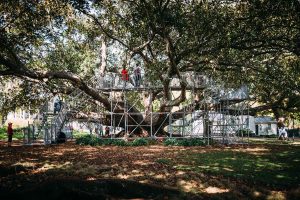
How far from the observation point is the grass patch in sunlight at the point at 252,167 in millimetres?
12055

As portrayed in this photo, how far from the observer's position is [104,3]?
19438mm

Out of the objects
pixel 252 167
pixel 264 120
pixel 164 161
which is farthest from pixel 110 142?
pixel 264 120

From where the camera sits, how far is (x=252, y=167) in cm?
1390

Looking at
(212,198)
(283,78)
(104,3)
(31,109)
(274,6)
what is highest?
(104,3)

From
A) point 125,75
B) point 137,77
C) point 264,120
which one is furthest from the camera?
point 264,120

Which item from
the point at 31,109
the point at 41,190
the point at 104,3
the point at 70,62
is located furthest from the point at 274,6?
the point at 31,109

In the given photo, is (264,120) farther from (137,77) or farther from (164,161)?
(164,161)

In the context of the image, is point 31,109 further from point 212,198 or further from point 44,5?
point 212,198

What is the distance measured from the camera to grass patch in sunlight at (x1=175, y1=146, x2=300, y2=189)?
12055 millimetres

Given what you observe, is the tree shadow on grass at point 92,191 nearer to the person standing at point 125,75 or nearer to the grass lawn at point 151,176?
the grass lawn at point 151,176

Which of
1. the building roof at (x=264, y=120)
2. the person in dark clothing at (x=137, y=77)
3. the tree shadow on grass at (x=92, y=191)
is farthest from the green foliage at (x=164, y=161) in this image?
the building roof at (x=264, y=120)

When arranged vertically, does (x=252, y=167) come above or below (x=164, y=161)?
below

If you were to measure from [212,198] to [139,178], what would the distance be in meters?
2.70

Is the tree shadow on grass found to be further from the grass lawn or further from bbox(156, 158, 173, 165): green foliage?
bbox(156, 158, 173, 165): green foliage
